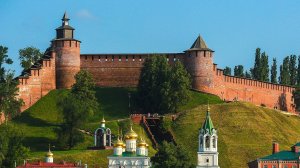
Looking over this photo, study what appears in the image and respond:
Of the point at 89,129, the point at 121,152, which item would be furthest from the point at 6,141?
the point at 89,129

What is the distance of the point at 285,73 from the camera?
161 metres

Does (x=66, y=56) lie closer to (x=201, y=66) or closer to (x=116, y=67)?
(x=116, y=67)

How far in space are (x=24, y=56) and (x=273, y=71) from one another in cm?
3183

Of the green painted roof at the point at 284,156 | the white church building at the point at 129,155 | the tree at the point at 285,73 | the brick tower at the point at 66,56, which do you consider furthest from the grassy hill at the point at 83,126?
the tree at the point at 285,73

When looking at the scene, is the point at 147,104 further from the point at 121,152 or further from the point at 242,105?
the point at 121,152

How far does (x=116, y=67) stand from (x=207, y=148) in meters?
38.1

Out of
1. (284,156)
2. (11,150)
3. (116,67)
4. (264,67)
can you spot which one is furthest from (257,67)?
(11,150)

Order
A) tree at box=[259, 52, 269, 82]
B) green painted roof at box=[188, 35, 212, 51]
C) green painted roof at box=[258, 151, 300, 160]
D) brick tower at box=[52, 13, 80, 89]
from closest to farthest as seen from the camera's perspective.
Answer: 1. green painted roof at box=[258, 151, 300, 160]
2. brick tower at box=[52, 13, 80, 89]
3. green painted roof at box=[188, 35, 212, 51]
4. tree at box=[259, 52, 269, 82]

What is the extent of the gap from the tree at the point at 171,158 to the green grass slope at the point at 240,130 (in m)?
8.19

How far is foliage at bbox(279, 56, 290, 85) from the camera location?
6291 inches

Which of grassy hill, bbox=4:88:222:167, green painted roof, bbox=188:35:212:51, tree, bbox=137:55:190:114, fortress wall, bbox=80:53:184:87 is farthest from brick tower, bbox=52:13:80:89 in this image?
green painted roof, bbox=188:35:212:51

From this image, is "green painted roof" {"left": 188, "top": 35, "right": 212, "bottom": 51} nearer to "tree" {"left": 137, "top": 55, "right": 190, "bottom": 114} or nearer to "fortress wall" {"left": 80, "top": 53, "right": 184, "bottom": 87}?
"fortress wall" {"left": 80, "top": 53, "right": 184, "bottom": 87}

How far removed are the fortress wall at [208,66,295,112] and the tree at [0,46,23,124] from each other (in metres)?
23.3

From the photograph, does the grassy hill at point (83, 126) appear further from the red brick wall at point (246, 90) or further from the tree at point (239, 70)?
the tree at point (239, 70)
